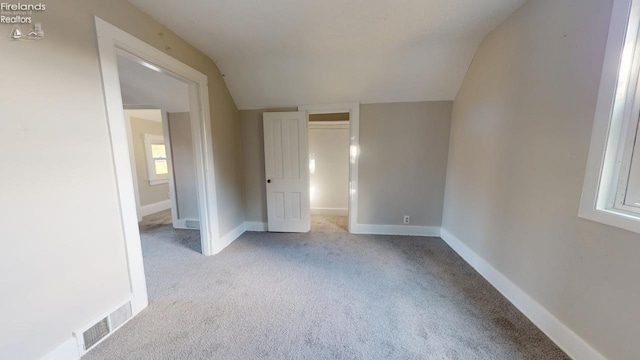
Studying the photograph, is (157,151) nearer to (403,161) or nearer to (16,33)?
(16,33)

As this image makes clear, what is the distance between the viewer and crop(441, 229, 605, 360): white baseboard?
1249 mm

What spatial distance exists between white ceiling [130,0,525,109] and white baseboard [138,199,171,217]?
126 inches

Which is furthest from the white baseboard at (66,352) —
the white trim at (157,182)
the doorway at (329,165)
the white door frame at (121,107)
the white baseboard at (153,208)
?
the white trim at (157,182)

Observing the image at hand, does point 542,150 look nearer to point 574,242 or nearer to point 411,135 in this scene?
point 574,242

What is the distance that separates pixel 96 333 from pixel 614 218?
10.4 ft

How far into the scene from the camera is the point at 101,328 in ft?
4.67

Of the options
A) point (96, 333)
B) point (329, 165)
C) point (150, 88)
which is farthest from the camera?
point (329, 165)

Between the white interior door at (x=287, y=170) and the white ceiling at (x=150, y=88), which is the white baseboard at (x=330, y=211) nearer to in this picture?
the white interior door at (x=287, y=170)

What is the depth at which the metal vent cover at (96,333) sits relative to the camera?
1338mm

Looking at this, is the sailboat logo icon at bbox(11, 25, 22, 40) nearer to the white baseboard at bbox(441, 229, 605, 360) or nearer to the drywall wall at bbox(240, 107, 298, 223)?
the drywall wall at bbox(240, 107, 298, 223)

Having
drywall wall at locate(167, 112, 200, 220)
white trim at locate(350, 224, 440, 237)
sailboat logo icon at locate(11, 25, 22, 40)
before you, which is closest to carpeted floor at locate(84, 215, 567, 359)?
white trim at locate(350, 224, 440, 237)

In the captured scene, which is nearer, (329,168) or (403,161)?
(403,161)

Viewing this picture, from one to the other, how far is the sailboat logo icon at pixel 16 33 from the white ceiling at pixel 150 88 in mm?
1553

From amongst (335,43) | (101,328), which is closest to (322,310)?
(101,328)
